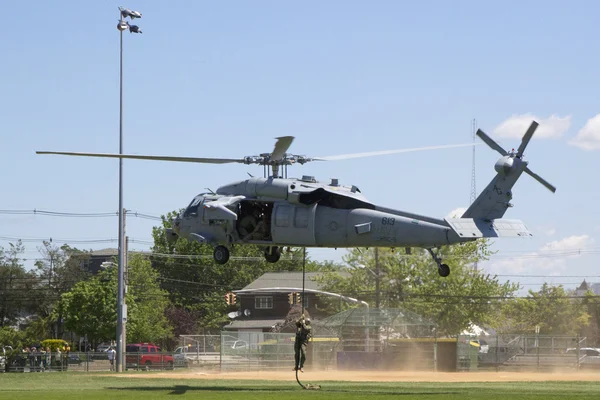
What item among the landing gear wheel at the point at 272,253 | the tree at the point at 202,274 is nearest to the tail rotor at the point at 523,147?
the landing gear wheel at the point at 272,253

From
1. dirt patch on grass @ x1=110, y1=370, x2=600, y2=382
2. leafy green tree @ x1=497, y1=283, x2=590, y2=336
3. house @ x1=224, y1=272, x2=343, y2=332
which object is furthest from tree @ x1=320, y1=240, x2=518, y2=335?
dirt patch on grass @ x1=110, y1=370, x2=600, y2=382

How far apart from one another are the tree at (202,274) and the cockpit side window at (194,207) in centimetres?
7804

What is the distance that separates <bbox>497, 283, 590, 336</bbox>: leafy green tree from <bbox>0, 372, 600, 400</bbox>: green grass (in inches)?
2020

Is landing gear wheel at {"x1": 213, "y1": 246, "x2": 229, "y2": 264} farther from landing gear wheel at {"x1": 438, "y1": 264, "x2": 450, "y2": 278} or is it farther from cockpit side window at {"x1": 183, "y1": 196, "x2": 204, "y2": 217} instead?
landing gear wheel at {"x1": 438, "y1": 264, "x2": 450, "y2": 278}

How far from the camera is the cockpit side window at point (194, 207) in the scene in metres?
40.5

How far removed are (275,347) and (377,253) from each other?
932 inches

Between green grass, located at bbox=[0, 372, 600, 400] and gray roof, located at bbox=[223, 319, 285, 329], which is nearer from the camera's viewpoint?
green grass, located at bbox=[0, 372, 600, 400]

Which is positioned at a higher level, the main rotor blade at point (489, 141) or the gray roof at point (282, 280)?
the main rotor blade at point (489, 141)

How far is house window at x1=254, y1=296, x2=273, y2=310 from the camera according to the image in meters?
108

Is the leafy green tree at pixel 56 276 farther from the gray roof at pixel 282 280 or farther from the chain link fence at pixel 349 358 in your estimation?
the chain link fence at pixel 349 358

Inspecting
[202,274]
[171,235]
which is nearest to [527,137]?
[171,235]

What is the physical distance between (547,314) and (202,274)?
4791 centimetres

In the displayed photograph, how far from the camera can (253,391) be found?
1335 inches

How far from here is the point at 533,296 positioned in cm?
9744
